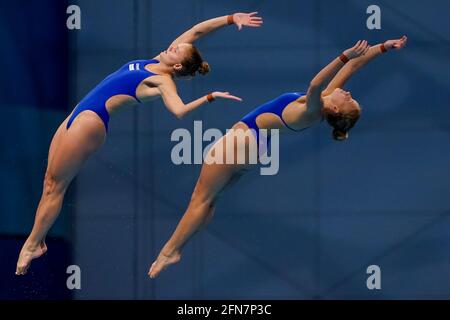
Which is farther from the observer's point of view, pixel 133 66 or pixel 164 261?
pixel 164 261

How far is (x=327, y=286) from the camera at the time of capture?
30.4 ft

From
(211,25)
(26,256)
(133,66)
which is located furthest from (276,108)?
(26,256)

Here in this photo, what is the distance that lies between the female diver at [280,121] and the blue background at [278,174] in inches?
68.7

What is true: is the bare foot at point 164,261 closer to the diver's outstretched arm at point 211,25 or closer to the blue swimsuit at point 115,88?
the blue swimsuit at point 115,88

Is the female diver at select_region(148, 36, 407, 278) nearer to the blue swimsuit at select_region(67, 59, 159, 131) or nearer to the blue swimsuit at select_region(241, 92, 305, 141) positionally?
the blue swimsuit at select_region(241, 92, 305, 141)

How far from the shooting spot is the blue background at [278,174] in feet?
30.2

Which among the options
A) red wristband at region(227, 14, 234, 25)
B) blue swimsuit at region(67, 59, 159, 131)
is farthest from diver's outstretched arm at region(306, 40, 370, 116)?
blue swimsuit at region(67, 59, 159, 131)

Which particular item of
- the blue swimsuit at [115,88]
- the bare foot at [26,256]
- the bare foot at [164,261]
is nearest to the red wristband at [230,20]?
the blue swimsuit at [115,88]

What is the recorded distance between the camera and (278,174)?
9.30 meters

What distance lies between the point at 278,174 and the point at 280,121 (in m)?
2.01

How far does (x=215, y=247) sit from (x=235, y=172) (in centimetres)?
202

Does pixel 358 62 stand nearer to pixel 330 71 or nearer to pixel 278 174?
pixel 330 71

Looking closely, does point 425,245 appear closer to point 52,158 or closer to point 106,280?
point 106,280

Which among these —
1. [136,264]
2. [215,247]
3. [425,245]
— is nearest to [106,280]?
[136,264]
